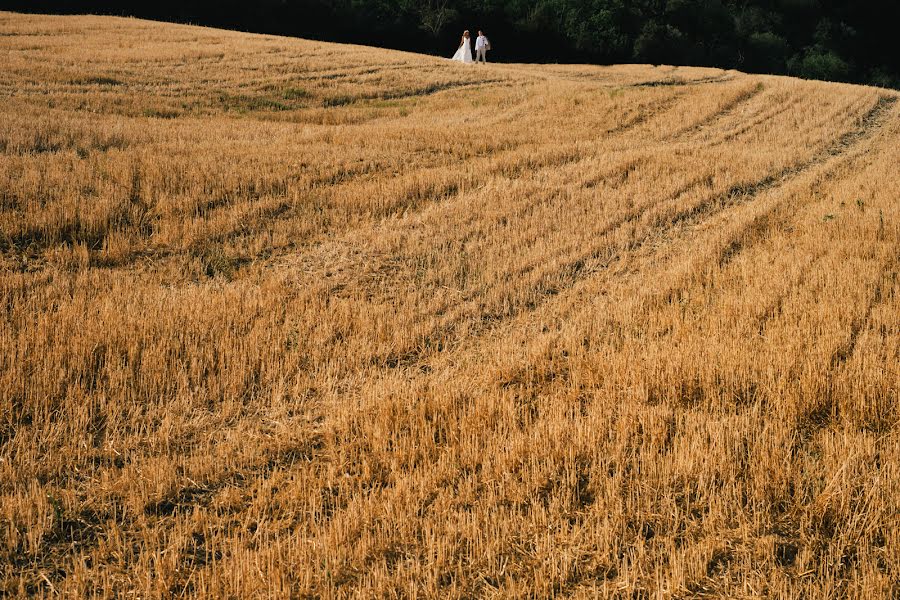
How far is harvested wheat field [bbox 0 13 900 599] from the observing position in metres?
3.89

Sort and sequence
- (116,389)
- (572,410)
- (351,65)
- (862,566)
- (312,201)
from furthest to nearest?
1. (351,65)
2. (312,201)
3. (116,389)
4. (572,410)
5. (862,566)

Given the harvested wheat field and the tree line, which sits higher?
the tree line

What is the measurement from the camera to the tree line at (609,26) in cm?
4970

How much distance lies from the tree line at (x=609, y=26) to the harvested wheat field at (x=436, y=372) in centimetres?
3847

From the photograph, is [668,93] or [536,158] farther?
[668,93]

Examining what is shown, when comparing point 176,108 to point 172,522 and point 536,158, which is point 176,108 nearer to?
point 536,158

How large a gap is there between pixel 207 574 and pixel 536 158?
43.0 ft

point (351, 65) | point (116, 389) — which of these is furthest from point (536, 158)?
point (351, 65)

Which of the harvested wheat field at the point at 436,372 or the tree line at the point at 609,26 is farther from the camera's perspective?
the tree line at the point at 609,26

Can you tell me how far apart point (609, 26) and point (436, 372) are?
60.3 meters

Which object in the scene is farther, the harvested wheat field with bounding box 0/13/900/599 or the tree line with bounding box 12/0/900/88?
the tree line with bounding box 12/0/900/88

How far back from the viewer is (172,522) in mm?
4266

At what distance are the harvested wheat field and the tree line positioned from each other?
1514 inches

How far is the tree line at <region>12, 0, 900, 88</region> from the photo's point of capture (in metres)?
49.7
